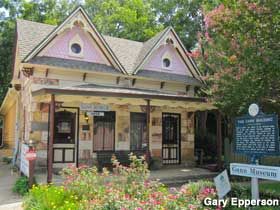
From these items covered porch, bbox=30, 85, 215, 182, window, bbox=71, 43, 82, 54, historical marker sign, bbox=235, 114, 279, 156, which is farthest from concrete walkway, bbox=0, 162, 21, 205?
historical marker sign, bbox=235, 114, 279, 156

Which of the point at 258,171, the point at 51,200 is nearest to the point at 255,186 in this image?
the point at 258,171

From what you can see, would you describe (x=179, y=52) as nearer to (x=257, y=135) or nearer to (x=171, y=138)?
(x=171, y=138)

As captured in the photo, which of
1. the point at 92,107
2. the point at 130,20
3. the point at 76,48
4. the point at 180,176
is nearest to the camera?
the point at 180,176

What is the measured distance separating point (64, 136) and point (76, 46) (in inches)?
152

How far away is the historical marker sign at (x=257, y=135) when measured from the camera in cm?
663

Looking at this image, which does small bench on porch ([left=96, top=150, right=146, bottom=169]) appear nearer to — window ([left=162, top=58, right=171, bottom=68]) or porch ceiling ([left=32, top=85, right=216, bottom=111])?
porch ceiling ([left=32, top=85, right=216, bottom=111])

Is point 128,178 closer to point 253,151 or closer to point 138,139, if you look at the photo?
point 253,151

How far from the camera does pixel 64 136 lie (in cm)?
1390

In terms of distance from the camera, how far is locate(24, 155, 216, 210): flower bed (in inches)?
233

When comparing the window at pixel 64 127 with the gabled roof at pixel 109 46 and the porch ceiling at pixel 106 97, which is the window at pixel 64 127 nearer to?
the porch ceiling at pixel 106 97

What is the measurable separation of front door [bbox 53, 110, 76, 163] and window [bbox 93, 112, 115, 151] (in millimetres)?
943

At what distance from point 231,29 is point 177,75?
740cm

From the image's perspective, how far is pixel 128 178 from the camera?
7332mm

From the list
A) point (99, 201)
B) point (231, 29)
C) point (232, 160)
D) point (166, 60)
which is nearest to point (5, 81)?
point (166, 60)
